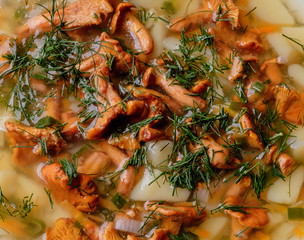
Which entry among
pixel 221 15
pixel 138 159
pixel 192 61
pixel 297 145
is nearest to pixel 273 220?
pixel 297 145

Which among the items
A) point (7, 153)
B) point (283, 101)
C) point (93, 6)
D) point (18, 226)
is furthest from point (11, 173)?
point (283, 101)

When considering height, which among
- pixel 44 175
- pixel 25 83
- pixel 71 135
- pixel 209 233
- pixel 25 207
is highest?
pixel 25 83

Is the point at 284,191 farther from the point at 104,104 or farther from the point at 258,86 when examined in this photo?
the point at 104,104

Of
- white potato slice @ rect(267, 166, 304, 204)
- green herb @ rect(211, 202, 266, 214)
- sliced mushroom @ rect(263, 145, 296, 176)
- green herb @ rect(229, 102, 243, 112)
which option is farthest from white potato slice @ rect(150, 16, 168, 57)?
white potato slice @ rect(267, 166, 304, 204)

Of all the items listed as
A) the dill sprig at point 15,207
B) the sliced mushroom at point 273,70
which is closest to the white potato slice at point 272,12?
the sliced mushroom at point 273,70

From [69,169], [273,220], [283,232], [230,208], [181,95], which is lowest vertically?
[283,232]

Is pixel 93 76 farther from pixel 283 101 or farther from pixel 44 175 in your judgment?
pixel 283 101
